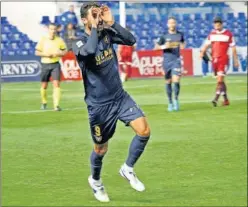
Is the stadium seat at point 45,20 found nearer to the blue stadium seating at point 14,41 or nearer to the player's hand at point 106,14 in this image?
the blue stadium seating at point 14,41

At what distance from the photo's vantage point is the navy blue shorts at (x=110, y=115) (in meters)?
11.0

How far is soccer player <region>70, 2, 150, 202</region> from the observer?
10430 mm

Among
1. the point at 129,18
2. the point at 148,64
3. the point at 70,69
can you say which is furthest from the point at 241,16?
the point at 70,69

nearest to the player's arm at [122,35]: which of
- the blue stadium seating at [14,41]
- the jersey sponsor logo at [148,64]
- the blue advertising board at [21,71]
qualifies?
the blue advertising board at [21,71]

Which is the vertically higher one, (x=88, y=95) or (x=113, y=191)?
(x=88, y=95)

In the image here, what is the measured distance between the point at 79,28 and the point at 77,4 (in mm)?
2673

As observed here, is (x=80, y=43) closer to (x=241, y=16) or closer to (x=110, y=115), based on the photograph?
(x=110, y=115)

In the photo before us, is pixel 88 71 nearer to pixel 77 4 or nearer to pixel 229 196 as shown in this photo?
pixel 229 196

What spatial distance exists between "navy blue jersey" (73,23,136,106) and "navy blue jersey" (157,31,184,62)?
11801mm

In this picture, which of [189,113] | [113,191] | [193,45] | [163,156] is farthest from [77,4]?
[113,191]

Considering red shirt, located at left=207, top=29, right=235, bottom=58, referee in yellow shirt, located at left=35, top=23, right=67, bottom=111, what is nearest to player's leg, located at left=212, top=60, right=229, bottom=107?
red shirt, located at left=207, top=29, right=235, bottom=58

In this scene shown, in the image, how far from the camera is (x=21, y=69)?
34906 mm

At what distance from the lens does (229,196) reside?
12.7m

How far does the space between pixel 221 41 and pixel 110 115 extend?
526 inches
